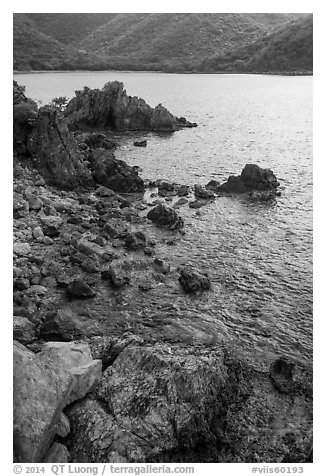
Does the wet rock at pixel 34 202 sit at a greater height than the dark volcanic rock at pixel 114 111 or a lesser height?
lesser

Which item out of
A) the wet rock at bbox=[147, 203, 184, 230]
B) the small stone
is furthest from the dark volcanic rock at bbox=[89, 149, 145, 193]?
the small stone

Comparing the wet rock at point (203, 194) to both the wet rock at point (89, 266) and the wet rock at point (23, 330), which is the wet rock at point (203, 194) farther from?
the wet rock at point (23, 330)

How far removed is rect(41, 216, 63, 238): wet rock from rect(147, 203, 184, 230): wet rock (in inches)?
293

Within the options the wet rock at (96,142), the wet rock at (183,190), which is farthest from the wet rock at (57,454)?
the wet rock at (96,142)

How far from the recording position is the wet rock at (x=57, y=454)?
13.2 meters

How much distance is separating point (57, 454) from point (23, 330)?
8.40 metres

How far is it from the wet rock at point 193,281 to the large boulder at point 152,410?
778 centimetres

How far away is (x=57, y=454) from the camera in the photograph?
13398 millimetres

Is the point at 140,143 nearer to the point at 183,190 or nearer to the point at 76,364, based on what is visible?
the point at 183,190

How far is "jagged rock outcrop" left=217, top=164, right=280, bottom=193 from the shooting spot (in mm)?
44062

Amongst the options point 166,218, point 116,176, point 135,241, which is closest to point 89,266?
point 135,241

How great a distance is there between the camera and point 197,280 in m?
25.7

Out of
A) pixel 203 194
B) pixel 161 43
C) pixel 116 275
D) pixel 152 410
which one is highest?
pixel 161 43
